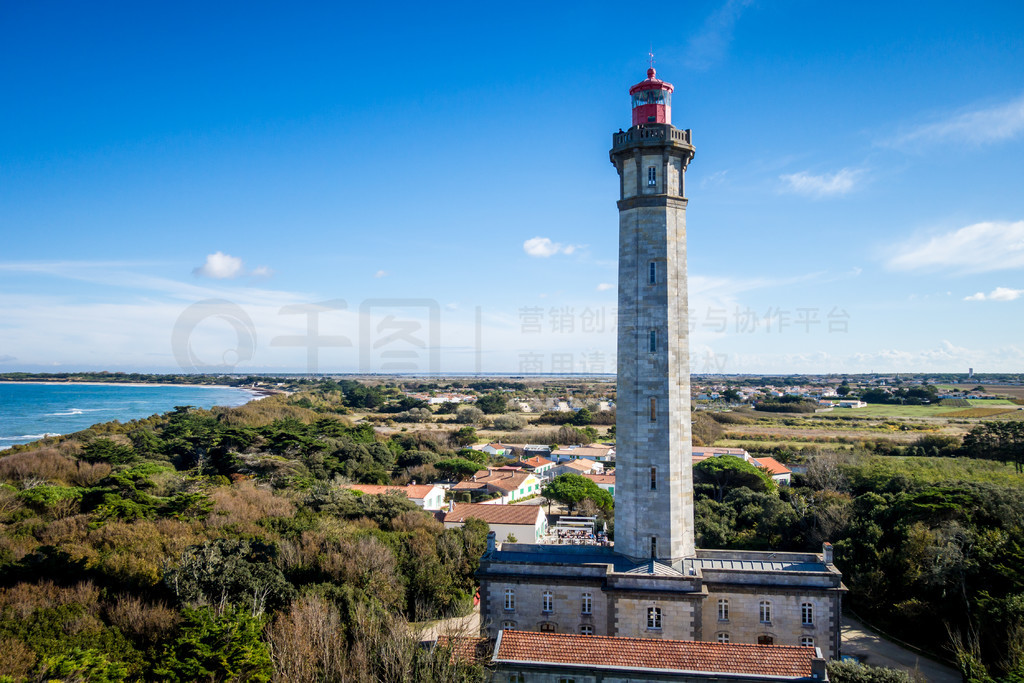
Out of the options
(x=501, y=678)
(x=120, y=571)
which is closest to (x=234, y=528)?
(x=120, y=571)

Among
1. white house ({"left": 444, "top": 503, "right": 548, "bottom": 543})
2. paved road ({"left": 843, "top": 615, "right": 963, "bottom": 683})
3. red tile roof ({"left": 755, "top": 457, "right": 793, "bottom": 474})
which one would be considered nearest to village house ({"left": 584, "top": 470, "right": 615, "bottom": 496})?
white house ({"left": 444, "top": 503, "right": 548, "bottom": 543})

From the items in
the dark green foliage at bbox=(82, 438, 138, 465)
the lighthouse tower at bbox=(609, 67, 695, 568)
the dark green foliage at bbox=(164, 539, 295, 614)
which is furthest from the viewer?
the dark green foliage at bbox=(82, 438, 138, 465)

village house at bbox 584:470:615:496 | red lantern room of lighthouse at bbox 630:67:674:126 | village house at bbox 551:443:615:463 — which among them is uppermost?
red lantern room of lighthouse at bbox 630:67:674:126

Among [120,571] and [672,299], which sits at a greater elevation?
[672,299]

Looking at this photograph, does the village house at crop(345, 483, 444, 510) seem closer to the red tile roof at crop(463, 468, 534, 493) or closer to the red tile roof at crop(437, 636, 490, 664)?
the red tile roof at crop(463, 468, 534, 493)

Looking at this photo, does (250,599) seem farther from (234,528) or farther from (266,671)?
(234,528)

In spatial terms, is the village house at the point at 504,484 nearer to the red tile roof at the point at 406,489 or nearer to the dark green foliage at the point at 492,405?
the red tile roof at the point at 406,489

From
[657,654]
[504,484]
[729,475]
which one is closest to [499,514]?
[504,484]

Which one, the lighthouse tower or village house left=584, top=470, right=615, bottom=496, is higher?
the lighthouse tower
